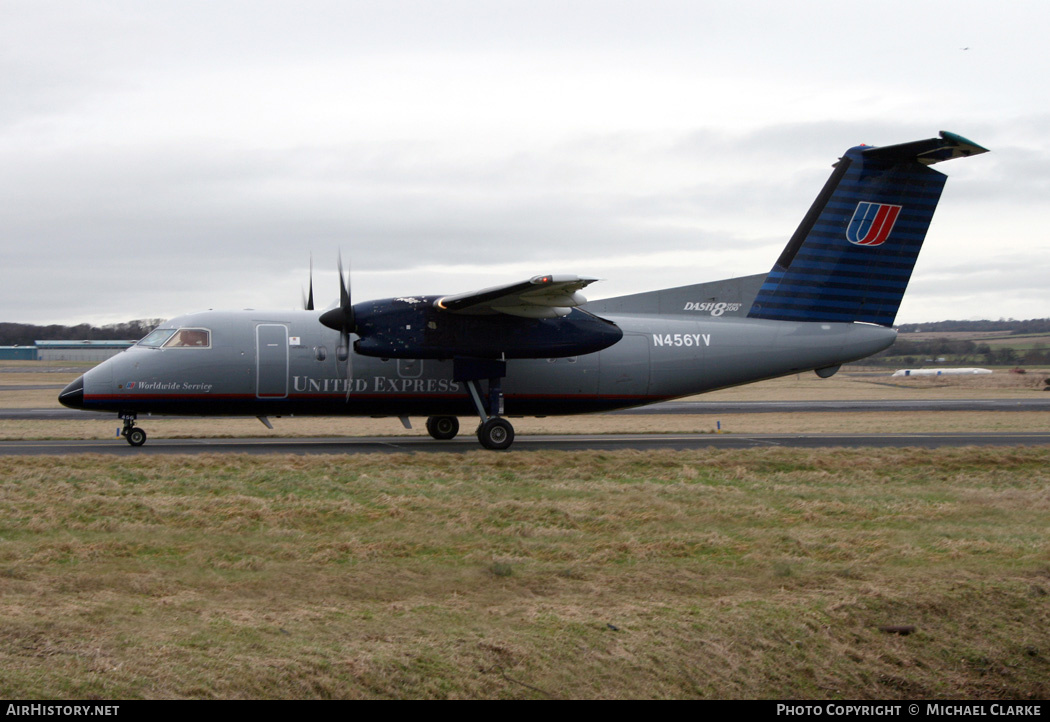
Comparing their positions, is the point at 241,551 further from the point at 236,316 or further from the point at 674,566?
the point at 236,316

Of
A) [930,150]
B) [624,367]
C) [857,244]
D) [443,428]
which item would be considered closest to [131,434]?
[443,428]

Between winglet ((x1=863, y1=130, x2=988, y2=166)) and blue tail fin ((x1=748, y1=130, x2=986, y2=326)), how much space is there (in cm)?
5

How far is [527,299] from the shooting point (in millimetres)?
19938

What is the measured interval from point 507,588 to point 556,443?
1428 centimetres

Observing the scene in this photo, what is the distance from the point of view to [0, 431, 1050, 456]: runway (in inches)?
822

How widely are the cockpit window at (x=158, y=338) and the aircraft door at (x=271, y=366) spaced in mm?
2113

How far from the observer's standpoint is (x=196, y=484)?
14.6 metres

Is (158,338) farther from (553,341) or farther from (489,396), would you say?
(553,341)

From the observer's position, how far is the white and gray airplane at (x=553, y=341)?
20625 millimetres

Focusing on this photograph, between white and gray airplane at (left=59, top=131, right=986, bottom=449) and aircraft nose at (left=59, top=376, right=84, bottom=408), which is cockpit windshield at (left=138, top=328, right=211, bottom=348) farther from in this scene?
aircraft nose at (left=59, top=376, right=84, bottom=408)

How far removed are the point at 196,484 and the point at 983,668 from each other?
11.6 m

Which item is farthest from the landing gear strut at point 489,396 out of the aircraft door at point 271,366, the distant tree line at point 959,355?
the distant tree line at point 959,355

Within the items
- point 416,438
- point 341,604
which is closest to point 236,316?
point 416,438
